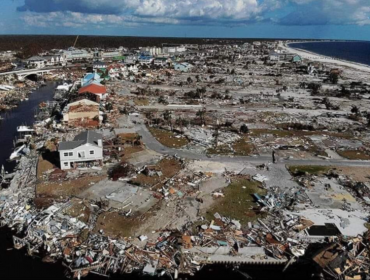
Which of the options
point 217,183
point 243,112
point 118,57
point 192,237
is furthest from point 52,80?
point 192,237

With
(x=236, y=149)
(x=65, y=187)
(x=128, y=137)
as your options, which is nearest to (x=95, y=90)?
(x=128, y=137)

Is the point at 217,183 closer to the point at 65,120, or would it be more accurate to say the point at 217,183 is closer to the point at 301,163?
the point at 301,163

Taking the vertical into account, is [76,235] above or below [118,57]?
below

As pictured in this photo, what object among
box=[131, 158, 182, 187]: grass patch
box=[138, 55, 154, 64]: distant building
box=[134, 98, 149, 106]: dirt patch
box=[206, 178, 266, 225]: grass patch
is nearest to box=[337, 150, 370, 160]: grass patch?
box=[206, 178, 266, 225]: grass patch

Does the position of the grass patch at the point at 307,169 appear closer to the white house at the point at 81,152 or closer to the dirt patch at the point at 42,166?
the white house at the point at 81,152

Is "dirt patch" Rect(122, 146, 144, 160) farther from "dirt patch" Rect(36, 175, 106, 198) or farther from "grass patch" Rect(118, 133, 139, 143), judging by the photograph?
"dirt patch" Rect(36, 175, 106, 198)

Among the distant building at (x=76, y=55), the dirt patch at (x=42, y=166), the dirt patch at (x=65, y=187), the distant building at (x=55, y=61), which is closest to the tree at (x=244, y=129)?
the dirt patch at (x=65, y=187)

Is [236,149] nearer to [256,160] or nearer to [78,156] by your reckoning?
[256,160]
